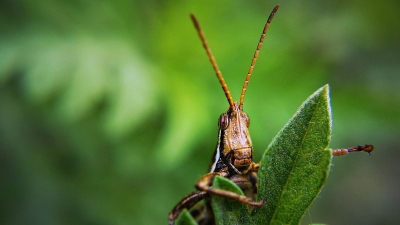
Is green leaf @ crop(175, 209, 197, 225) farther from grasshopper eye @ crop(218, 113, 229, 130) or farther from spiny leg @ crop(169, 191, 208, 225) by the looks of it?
grasshopper eye @ crop(218, 113, 229, 130)

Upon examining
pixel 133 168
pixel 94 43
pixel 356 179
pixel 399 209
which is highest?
pixel 94 43

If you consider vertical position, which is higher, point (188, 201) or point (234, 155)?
point (234, 155)

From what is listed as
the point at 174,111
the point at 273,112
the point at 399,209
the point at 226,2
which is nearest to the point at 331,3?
the point at 226,2

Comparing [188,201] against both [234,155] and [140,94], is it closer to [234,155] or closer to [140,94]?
[234,155]

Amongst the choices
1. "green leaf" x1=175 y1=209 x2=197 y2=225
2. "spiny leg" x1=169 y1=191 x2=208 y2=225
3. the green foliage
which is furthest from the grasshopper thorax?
"green leaf" x1=175 y1=209 x2=197 y2=225

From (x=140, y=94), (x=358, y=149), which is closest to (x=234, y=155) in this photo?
(x=358, y=149)

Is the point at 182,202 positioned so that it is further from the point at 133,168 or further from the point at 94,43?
the point at 94,43
